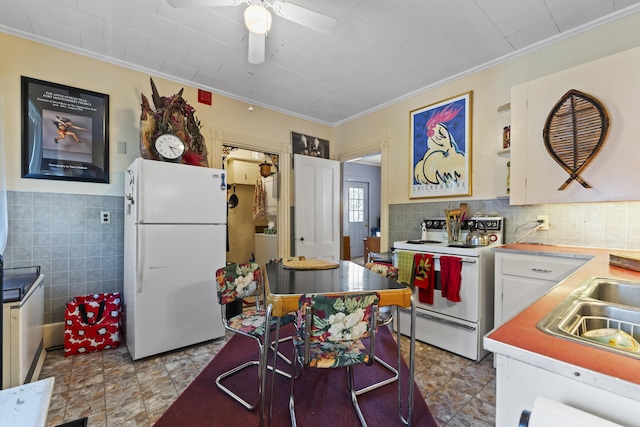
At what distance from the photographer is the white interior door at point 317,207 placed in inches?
151

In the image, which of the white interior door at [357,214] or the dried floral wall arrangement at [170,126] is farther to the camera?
the white interior door at [357,214]

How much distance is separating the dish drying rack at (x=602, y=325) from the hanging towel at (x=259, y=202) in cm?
438

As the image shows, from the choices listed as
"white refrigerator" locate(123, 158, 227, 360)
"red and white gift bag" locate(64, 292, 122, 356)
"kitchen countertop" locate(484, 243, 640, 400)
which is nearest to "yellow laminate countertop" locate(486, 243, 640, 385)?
"kitchen countertop" locate(484, 243, 640, 400)

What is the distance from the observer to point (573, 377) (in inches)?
21.7

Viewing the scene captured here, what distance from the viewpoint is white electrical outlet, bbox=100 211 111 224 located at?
2.67 metres

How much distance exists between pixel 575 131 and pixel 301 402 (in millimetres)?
2619

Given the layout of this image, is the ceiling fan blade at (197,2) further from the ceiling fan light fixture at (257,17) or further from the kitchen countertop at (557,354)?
the kitchen countertop at (557,354)

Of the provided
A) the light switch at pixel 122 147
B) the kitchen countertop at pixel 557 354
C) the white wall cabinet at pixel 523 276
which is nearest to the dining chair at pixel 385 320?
the white wall cabinet at pixel 523 276

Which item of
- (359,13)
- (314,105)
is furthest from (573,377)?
(314,105)

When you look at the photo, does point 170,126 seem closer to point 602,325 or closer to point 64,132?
point 64,132

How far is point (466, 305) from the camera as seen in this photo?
2336 millimetres

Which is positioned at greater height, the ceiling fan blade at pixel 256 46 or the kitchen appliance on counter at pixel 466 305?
the ceiling fan blade at pixel 256 46

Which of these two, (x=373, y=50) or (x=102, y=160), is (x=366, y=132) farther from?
(x=102, y=160)

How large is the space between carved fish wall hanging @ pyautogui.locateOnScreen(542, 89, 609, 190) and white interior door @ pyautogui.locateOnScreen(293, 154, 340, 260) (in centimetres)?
257
